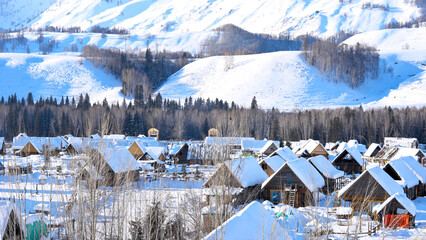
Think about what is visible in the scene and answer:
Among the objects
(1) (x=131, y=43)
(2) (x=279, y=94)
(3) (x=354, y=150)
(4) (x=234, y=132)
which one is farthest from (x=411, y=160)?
(1) (x=131, y=43)

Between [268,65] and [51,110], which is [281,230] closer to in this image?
[51,110]

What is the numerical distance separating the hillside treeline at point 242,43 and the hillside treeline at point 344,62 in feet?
124

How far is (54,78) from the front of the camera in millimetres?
119125

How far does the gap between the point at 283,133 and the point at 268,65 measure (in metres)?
48.3

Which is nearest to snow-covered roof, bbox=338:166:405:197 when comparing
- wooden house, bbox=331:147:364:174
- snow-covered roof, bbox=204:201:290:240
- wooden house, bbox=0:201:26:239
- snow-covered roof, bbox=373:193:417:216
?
snow-covered roof, bbox=373:193:417:216

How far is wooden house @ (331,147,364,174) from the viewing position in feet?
134

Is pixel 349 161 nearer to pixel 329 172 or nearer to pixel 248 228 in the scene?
pixel 329 172

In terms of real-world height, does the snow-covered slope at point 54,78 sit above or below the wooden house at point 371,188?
above

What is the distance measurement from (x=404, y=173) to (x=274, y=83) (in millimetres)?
83945

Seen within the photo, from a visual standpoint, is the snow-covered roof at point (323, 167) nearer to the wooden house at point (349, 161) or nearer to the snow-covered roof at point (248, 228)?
the wooden house at point (349, 161)

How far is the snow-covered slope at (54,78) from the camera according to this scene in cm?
11083

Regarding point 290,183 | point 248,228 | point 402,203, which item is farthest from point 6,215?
point 290,183

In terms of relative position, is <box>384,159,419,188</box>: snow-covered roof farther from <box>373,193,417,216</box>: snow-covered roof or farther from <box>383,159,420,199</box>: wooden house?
<box>373,193,417,216</box>: snow-covered roof

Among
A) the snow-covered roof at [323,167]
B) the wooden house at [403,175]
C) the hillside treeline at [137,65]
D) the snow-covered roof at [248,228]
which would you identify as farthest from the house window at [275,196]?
the hillside treeline at [137,65]
